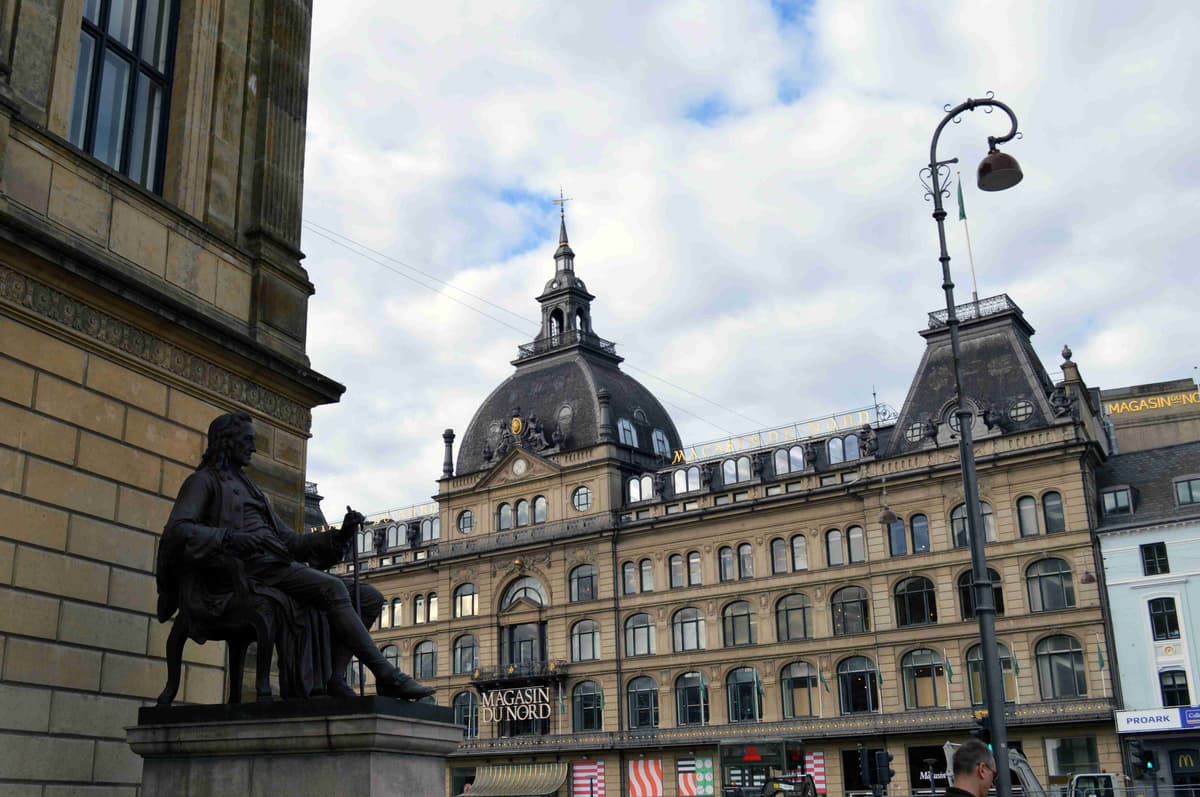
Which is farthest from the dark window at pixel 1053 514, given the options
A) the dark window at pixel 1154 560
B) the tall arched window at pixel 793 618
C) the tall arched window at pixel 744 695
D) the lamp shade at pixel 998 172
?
the lamp shade at pixel 998 172

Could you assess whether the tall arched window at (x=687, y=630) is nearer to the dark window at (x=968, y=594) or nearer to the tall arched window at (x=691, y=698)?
the tall arched window at (x=691, y=698)

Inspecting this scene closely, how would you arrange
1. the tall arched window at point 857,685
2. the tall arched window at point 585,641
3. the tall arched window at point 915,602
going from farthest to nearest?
→ the tall arched window at point 585,641 < the tall arched window at point 857,685 < the tall arched window at point 915,602

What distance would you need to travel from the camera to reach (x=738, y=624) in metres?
61.4

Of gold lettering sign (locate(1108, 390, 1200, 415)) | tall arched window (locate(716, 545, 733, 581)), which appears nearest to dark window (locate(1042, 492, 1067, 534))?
tall arched window (locate(716, 545, 733, 581))

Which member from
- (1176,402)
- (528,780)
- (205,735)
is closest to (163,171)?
(205,735)

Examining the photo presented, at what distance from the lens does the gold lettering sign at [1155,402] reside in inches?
2584

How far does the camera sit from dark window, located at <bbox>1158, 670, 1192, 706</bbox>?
159 ft

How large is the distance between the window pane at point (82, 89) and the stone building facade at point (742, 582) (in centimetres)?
3395

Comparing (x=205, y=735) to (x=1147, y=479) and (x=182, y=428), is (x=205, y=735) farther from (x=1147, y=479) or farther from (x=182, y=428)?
(x=1147, y=479)

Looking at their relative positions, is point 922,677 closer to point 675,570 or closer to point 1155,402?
point 675,570

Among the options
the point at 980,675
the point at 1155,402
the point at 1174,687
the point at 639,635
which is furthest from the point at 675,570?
the point at 1155,402

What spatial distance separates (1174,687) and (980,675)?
7759 mm

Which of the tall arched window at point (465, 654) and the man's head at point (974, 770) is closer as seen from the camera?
the man's head at point (974, 770)

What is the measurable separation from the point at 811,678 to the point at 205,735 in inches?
2029
